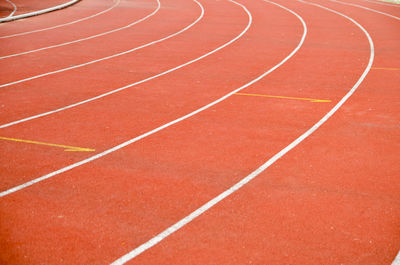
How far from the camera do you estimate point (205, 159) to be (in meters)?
6.89

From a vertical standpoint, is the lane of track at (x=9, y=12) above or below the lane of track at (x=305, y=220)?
below

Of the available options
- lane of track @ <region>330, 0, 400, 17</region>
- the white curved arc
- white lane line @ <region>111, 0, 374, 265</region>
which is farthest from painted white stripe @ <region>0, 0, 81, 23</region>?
the white curved arc

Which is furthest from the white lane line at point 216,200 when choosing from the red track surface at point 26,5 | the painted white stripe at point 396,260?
the red track surface at point 26,5

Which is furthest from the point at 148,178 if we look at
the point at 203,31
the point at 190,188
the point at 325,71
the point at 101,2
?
the point at 101,2

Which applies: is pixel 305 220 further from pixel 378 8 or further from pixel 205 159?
pixel 378 8

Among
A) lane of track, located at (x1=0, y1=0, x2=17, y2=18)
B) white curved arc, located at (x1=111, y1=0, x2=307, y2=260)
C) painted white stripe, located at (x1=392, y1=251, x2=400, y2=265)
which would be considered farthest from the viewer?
lane of track, located at (x1=0, y1=0, x2=17, y2=18)

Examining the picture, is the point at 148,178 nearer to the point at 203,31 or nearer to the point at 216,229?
the point at 216,229

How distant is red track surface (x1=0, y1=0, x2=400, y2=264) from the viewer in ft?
16.2

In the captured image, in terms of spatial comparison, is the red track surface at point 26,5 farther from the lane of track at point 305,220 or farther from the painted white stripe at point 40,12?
the lane of track at point 305,220

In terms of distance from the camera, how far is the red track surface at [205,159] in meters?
4.93

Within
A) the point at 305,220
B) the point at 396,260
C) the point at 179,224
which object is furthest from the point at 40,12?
the point at 396,260

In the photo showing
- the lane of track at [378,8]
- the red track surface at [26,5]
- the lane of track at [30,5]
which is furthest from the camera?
the lane of track at [30,5]

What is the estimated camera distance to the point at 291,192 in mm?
5941

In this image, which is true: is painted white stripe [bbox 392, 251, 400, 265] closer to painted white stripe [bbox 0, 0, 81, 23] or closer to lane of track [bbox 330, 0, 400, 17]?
lane of track [bbox 330, 0, 400, 17]
